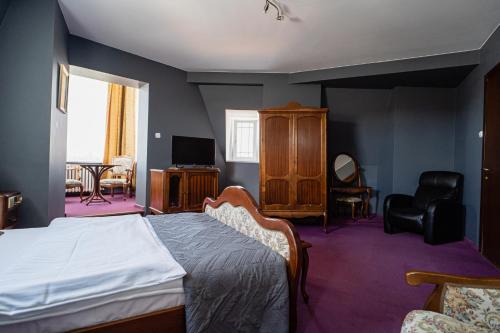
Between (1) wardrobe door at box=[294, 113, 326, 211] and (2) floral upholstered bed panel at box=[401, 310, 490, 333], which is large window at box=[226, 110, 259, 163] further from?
(2) floral upholstered bed panel at box=[401, 310, 490, 333]

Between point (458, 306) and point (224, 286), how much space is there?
3.20ft

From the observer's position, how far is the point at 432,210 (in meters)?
3.33

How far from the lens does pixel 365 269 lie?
100 inches

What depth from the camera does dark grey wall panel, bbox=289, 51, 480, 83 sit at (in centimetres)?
347

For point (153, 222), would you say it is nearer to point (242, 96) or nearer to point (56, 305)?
point (56, 305)

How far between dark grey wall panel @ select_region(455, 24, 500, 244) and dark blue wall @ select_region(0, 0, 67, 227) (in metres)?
4.56

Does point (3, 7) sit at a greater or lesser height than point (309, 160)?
greater

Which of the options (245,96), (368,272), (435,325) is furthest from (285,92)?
(435,325)

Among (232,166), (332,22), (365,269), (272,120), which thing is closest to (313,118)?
(272,120)

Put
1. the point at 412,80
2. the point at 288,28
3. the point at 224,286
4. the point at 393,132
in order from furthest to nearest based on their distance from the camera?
the point at 393,132
the point at 412,80
the point at 288,28
the point at 224,286

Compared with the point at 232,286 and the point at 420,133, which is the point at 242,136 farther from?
the point at 232,286

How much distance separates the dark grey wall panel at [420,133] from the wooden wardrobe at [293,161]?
1.53m

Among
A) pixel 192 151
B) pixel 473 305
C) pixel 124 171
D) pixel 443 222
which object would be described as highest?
pixel 192 151

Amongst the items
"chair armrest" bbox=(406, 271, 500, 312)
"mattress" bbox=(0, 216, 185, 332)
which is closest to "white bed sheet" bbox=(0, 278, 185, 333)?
"mattress" bbox=(0, 216, 185, 332)
